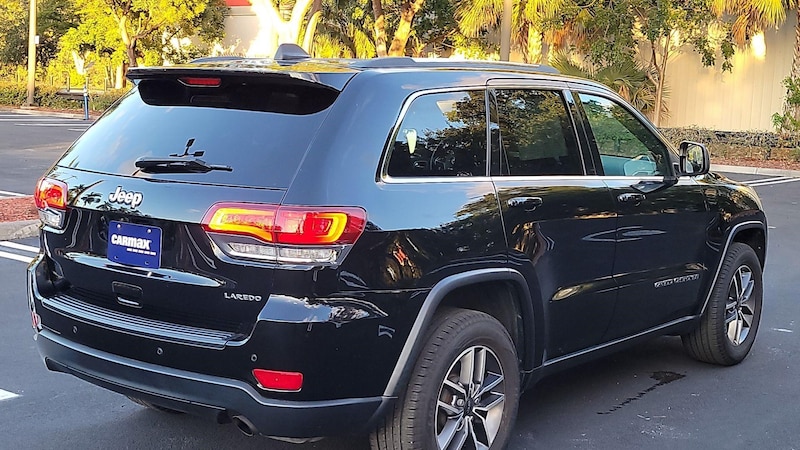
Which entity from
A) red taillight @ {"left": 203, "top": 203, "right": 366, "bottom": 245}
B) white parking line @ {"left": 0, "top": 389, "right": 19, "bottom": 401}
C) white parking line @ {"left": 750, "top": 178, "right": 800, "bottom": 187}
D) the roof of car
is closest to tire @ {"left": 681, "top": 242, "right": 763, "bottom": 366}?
the roof of car

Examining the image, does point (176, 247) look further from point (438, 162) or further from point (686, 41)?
point (686, 41)

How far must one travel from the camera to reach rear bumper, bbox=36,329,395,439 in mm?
3412

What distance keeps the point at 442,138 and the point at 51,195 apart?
171 centimetres

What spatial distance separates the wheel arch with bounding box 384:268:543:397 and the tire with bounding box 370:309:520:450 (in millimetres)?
81

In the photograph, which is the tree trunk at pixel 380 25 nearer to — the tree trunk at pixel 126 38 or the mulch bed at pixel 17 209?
the mulch bed at pixel 17 209

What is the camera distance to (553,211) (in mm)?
4371

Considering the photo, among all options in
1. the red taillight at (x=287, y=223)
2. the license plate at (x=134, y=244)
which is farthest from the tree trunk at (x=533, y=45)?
the red taillight at (x=287, y=223)

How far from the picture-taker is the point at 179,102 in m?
3.96

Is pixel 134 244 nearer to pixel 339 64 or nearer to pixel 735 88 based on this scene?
pixel 339 64

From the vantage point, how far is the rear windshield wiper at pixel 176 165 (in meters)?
3.60

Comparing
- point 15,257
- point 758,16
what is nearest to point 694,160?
point 15,257

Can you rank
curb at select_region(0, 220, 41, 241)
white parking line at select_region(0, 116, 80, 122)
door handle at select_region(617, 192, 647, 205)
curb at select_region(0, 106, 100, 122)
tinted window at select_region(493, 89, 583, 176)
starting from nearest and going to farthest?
1. tinted window at select_region(493, 89, 583, 176)
2. door handle at select_region(617, 192, 647, 205)
3. curb at select_region(0, 220, 41, 241)
4. white parking line at select_region(0, 116, 80, 122)
5. curb at select_region(0, 106, 100, 122)

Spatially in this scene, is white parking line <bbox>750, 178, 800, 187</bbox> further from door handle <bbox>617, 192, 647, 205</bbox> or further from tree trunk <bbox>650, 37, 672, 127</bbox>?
door handle <bbox>617, 192, 647, 205</bbox>

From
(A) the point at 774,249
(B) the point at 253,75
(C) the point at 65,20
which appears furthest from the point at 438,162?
(C) the point at 65,20
